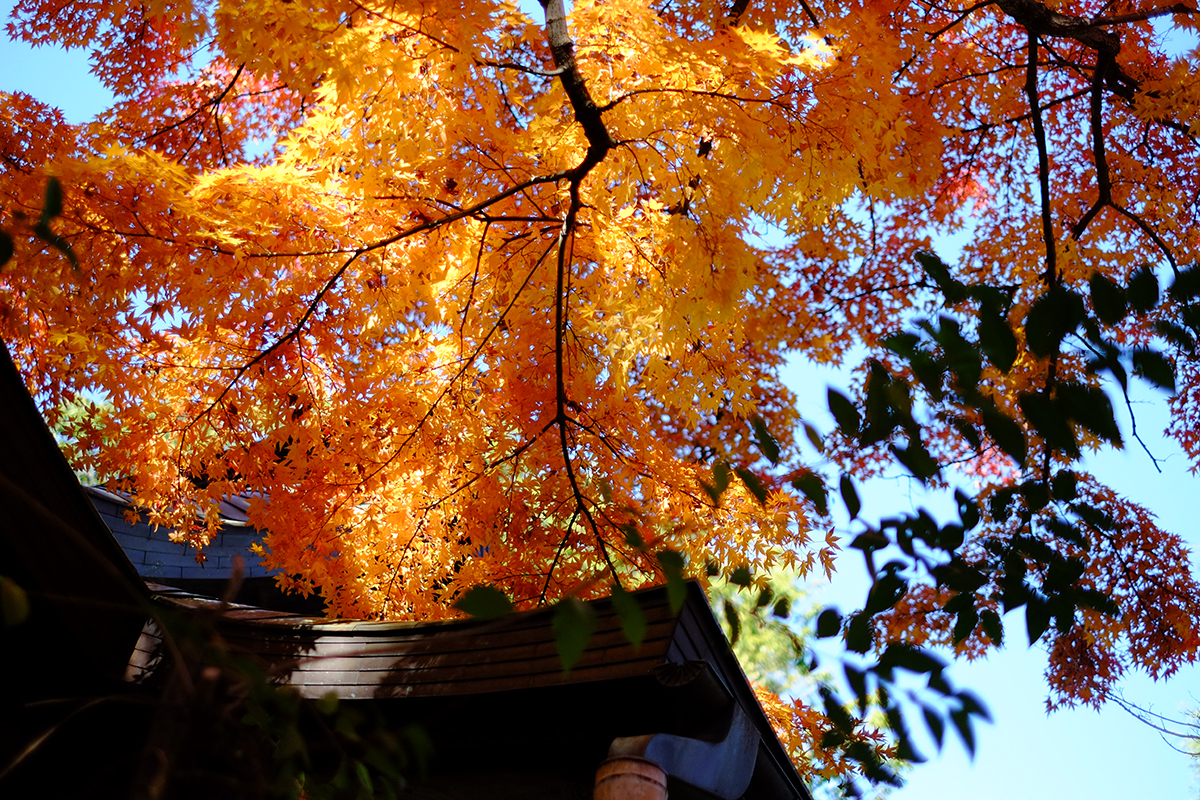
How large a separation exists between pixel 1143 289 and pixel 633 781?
86.6 inches

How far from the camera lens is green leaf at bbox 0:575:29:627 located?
3.37 feet

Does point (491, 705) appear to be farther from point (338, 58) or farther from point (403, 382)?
point (338, 58)

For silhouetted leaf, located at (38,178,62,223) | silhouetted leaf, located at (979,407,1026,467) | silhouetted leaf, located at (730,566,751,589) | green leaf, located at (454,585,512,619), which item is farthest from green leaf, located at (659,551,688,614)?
silhouetted leaf, located at (38,178,62,223)

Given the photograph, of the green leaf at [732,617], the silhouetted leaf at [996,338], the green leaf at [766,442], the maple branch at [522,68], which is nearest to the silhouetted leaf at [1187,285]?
the silhouetted leaf at [996,338]

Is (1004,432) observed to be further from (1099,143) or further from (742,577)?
(1099,143)

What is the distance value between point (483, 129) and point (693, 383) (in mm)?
2092

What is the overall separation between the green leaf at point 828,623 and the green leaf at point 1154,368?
0.69 m

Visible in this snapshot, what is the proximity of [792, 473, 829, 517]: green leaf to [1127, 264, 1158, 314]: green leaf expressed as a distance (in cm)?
63

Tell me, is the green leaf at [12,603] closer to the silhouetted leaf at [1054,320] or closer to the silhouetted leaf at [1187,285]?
the silhouetted leaf at [1054,320]

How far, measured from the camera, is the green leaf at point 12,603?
1.03 metres

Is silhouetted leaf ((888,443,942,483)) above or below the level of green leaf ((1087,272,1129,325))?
below

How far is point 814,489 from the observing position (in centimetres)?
159

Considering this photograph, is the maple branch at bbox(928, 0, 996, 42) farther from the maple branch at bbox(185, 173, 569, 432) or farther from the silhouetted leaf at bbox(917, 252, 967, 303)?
the silhouetted leaf at bbox(917, 252, 967, 303)

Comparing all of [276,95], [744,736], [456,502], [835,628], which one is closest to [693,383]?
[456,502]
